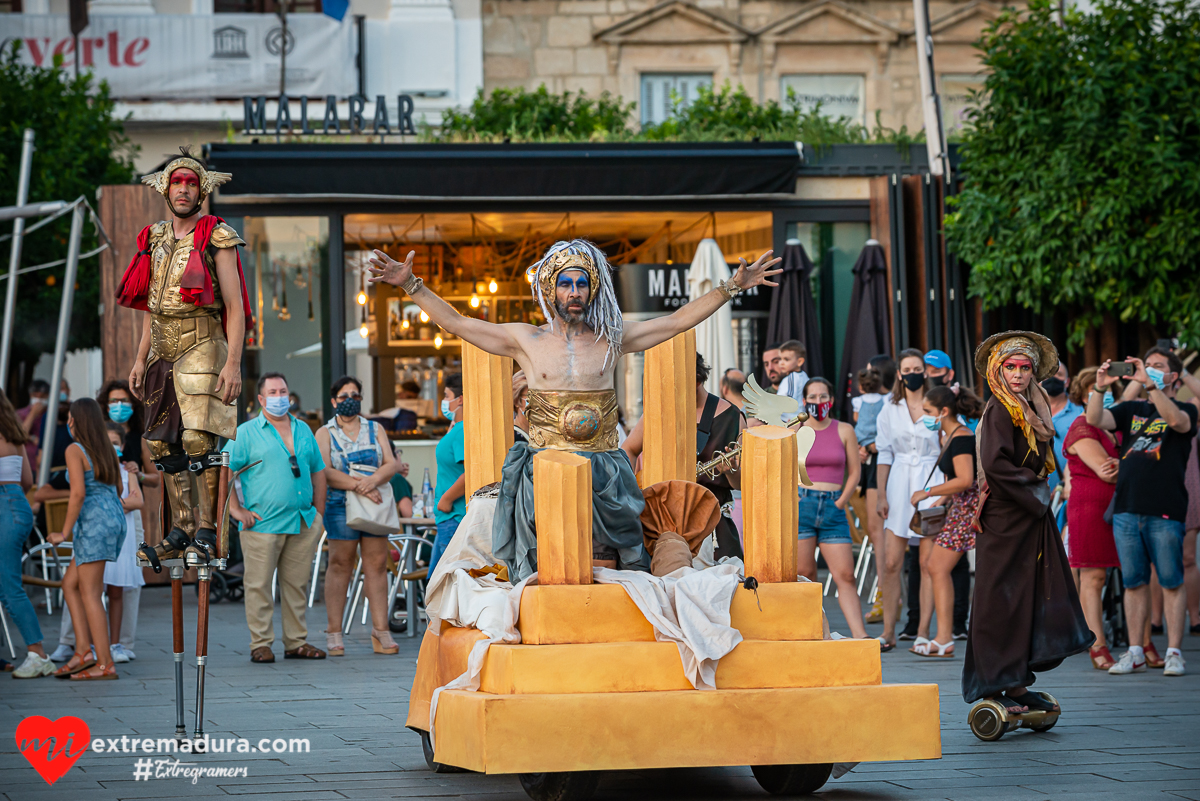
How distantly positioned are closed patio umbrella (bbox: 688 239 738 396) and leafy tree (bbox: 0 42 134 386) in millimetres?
7827

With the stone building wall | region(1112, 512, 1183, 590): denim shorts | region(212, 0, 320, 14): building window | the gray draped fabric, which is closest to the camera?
the gray draped fabric

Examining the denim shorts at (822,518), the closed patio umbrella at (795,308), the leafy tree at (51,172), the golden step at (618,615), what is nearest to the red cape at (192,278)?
the golden step at (618,615)

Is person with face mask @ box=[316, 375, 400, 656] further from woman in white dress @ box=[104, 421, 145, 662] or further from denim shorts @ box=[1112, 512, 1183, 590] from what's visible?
denim shorts @ box=[1112, 512, 1183, 590]

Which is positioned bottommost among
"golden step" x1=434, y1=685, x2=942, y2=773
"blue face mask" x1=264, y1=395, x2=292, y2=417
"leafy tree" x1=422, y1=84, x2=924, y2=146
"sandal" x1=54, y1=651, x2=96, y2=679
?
"sandal" x1=54, y1=651, x2=96, y2=679

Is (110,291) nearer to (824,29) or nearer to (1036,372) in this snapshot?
(1036,372)

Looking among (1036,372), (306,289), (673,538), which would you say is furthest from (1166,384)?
(306,289)

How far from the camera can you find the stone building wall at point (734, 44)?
79.6 ft

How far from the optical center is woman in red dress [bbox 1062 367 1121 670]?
9688mm

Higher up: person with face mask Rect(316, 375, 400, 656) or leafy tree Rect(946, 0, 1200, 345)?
leafy tree Rect(946, 0, 1200, 345)

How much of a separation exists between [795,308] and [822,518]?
214 inches

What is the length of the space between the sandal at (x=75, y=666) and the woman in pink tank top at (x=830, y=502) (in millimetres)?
4725

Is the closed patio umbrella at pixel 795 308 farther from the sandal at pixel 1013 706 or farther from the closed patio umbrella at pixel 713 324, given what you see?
the sandal at pixel 1013 706

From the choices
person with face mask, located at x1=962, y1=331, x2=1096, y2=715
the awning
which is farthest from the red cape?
the awning

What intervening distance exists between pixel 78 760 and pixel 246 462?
3723mm
